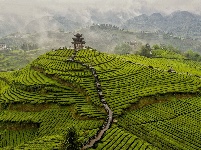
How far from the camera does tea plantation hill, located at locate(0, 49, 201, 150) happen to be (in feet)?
192

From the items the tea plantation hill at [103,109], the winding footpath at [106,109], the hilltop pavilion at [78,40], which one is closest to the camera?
the winding footpath at [106,109]

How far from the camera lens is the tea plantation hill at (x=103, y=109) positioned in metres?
58.5

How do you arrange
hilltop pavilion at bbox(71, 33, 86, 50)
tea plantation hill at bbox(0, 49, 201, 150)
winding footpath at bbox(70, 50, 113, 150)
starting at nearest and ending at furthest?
winding footpath at bbox(70, 50, 113, 150)
tea plantation hill at bbox(0, 49, 201, 150)
hilltop pavilion at bbox(71, 33, 86, 50)

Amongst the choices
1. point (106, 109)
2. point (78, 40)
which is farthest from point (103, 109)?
point (78, 40)

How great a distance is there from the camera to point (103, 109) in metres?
68.9

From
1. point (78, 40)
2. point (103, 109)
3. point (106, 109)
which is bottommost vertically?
point (103, 109)

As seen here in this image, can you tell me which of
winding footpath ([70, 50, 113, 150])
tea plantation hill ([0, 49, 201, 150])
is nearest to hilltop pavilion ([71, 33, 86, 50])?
winding footpath ([70, 50, 113, 150])

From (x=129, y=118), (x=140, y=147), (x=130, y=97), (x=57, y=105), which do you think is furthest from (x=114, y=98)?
(x=140, y=147)

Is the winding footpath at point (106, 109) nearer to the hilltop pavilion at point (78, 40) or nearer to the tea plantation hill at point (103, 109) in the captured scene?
the tea plantation hill at point (103, 109)

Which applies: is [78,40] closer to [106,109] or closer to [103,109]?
[103,109]

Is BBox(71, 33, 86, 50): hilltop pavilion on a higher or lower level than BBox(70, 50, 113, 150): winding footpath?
higher

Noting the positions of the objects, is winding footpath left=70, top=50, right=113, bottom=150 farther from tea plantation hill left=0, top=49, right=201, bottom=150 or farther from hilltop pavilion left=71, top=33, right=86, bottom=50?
hilltop pavilion left=71, top=33, right=86, bottom=50

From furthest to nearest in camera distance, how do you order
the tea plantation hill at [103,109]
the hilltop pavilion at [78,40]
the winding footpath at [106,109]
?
1. the hilltop pavilion at [78,40]
2. the tea plantation hill at [103,109]
3. the winding footpath at [106,109]

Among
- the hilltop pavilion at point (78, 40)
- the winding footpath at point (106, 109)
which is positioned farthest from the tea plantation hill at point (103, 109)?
the hilltop pavilion at point (78, 40)
